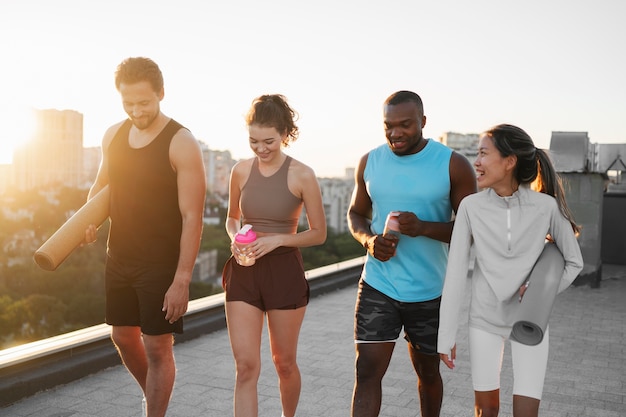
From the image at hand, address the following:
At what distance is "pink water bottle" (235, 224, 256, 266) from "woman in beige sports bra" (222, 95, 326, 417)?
17 millimetres

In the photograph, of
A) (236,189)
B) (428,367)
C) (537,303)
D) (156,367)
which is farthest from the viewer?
(236,189)

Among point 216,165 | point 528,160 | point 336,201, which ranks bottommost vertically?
point 336,201

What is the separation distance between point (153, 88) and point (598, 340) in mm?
5768

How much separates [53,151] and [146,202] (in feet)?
212

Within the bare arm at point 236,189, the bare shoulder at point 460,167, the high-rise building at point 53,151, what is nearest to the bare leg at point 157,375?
the bare arm at point 236,189

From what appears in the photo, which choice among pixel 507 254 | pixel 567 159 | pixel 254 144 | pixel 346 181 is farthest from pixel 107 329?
pixel 346 181

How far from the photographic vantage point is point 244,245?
3236 mm

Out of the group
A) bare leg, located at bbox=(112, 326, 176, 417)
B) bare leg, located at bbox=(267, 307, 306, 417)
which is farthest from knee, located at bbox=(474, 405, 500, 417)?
bare leg, located at bbox=(112, 326, 176, 417)

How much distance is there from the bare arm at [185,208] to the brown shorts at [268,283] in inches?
10.5

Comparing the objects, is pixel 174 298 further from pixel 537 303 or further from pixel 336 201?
pixel 336 201

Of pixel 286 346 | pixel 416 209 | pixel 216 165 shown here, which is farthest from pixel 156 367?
pixel 216 165

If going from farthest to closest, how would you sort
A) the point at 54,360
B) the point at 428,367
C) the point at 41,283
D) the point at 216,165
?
1. the point at 216,165
2. the point at 41,283
3. the point at 54,360
4. the point at 428,367

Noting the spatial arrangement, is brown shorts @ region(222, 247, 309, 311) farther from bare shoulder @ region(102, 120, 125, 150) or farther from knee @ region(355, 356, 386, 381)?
bare shoulder @ region(102, 120, 125, 150)

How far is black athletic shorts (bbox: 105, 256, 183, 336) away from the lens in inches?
128
